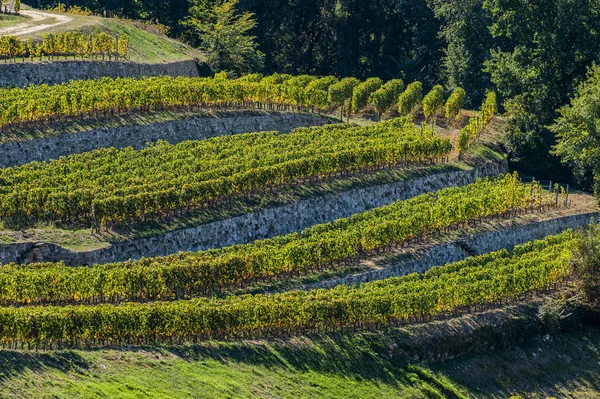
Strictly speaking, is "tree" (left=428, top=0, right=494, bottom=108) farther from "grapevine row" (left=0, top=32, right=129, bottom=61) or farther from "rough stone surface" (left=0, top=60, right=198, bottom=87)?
"grapevine row" (left=0, top=32, right=129, bottom=61)

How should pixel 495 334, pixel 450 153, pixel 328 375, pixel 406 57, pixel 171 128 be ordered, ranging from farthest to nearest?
pixel 406 57
pixel 450 153
pixel 171 128
pixel 495 334
pixel 328 375

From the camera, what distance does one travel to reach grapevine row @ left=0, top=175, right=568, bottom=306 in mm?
51438

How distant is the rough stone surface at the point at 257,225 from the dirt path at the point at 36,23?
84.8 feet

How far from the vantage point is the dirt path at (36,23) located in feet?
A: 262

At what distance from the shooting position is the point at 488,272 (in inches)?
2356

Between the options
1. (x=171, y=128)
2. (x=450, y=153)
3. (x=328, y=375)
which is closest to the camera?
(x=328, y=375)

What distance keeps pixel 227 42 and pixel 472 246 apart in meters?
31.8

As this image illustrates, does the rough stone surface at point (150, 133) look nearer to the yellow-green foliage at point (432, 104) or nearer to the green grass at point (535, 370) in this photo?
the yellow-green foliage at point (432, 104)

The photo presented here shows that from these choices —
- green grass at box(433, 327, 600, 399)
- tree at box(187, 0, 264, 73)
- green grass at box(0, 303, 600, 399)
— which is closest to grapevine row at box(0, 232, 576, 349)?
green grass at box(0, 303, 600, 399)

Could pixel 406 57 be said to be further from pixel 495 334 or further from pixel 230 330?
pixel 230 330

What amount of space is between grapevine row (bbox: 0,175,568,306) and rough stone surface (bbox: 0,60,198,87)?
22475 millimetres

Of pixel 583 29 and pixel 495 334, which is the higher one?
pixel 583 29

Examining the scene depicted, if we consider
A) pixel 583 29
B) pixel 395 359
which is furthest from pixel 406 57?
pixel 395 359

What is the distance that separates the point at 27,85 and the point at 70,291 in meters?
25.4
